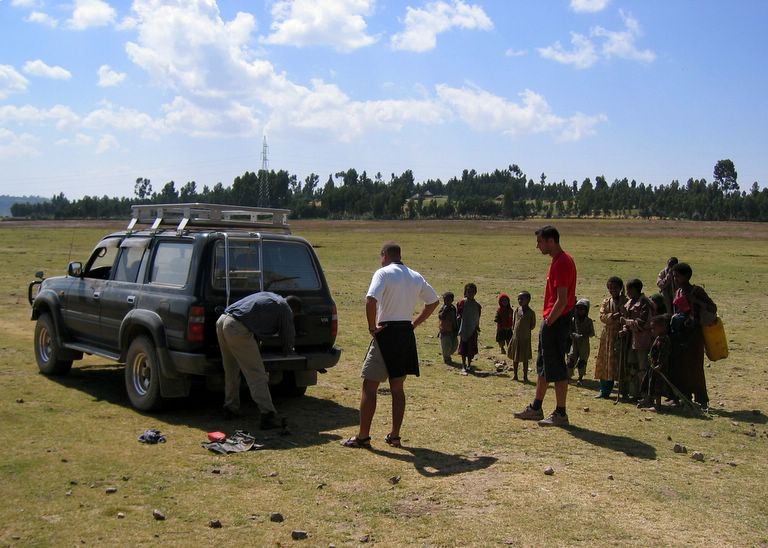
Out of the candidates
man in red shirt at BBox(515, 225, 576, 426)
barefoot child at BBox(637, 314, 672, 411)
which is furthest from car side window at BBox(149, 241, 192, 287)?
barefoot child at BBox(637, 314, 672, 411)

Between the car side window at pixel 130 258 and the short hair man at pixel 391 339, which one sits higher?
the car side window at pixel 130 258

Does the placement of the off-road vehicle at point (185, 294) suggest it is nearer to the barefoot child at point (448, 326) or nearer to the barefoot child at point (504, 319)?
the barefoot child at point (448, 326)

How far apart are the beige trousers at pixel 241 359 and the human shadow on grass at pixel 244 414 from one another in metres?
0.38

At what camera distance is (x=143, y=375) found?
874 cm

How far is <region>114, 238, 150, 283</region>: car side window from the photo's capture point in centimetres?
925

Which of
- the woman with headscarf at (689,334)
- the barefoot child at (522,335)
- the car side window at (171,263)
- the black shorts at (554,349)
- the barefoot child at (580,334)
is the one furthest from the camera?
the barefoot child at (522,335)

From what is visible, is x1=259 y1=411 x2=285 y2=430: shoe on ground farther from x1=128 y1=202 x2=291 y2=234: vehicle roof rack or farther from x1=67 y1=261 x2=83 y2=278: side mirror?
x1=67 y1=261 x2=83 y2=278: side mirror

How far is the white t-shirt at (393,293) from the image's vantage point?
23.7ft

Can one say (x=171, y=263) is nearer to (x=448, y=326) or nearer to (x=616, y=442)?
(x=448, y=326)

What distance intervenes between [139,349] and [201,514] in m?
3.45

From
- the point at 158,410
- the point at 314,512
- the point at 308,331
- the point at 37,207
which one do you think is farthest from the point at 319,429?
the point at 37,207

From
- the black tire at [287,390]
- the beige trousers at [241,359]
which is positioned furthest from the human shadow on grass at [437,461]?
the black tire at [287,390]

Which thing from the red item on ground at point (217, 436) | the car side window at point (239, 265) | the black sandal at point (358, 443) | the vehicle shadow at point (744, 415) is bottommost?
the vehicle shadow at point (744, 415)

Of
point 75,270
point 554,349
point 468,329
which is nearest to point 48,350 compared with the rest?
point 75,270
